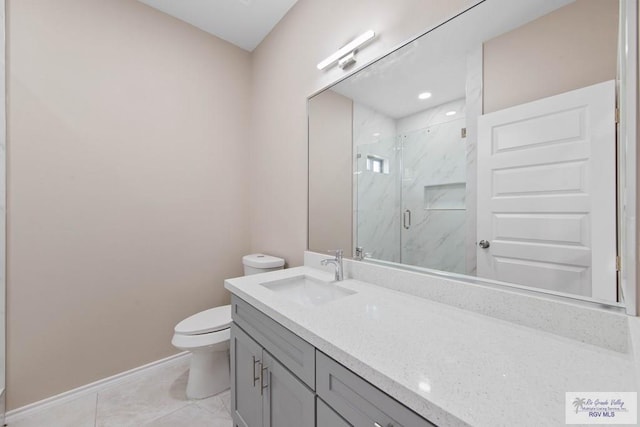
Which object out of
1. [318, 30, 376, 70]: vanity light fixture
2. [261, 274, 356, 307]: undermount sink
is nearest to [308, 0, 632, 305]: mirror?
[318, 30, 376, 70]: vanity light fixture

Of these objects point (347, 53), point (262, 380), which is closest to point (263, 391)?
point (262, 380)

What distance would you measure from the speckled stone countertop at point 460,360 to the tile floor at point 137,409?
1101mm

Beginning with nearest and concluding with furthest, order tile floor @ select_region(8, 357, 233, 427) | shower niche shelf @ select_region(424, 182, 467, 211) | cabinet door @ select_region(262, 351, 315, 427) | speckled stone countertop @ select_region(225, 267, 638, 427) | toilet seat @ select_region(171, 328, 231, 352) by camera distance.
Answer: speckled stone countertop @ select_region(225, 267, 638, 427), cabinet door @ select_region(262, 351, 315, 427), shower niche shelf @ select_region(424, 182, 467, 211), tile floor @ select_region(8, 357, 233, 427), toilet seat @ select_region(171, 328, 231, 352)

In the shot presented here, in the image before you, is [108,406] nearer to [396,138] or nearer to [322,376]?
[322,376]

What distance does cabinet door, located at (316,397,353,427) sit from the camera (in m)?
0.71

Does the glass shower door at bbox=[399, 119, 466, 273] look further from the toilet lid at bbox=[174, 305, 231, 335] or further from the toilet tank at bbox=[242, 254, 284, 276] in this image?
the toilet lid at bbox=[174, 305, 231, 335]

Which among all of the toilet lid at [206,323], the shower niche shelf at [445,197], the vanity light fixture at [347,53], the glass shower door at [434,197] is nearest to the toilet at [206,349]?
the toilet lid at [206,323]

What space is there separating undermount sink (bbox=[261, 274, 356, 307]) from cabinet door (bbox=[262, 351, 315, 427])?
383 mm

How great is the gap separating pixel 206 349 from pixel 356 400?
50.1 inches

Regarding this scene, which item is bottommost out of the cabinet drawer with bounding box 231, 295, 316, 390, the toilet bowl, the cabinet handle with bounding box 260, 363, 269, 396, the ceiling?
the toilet bowl

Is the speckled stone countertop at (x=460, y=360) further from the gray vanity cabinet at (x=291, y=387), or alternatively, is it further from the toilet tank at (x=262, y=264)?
the toilet tank at (x=262, y=264)

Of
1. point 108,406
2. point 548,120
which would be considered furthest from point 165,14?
point 108,406

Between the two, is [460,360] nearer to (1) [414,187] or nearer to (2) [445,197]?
(2) [445,197]

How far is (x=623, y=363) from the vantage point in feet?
2.02
